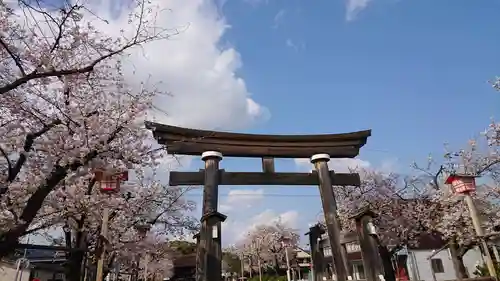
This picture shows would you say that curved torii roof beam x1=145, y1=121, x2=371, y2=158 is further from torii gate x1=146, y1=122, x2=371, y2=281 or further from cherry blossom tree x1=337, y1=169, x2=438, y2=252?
cherry blossom tree x1=337, y1=169, x2=438, y2=252

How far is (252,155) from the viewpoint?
1136 cm

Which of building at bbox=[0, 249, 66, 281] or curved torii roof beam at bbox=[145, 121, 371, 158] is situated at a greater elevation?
curved torii roof beam at bbox=[145, 121, 371, 158]

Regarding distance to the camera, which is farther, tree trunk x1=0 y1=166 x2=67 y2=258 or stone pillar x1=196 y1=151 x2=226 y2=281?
stone pillar x1=196 y1=151 x2=226 y2=281

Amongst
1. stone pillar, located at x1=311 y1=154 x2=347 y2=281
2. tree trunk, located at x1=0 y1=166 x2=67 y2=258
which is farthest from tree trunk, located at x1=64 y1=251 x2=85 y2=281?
stone pillar, located at x1=311 y1=154 x2=347 y2=281

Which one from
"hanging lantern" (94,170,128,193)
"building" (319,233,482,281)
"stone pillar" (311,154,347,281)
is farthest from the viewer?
"building" (319,233,482,281)

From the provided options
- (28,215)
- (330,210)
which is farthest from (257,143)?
(28,215)

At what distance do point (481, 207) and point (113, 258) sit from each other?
1727cm

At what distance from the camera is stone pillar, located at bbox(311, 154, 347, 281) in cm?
986

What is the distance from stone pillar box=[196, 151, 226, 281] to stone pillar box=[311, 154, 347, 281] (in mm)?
3357

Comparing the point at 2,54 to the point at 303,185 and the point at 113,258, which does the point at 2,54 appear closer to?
the point at 303,185

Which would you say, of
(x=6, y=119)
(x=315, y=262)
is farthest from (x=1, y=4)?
(x=315, y=262)

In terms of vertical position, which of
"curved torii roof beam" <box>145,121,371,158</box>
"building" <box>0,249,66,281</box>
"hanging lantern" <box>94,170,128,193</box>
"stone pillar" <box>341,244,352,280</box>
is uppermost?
"curved torii roof beam" <box>145,121,371,158</box>

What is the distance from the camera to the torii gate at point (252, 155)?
9.05m

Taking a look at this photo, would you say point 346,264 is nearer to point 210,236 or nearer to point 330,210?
point 330,210
